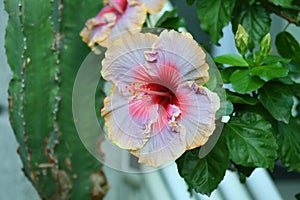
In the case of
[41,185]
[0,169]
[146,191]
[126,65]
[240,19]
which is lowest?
[146,191]

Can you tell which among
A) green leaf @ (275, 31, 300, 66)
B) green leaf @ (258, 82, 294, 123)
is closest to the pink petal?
green leaf @ (258, 82, 294, 123)

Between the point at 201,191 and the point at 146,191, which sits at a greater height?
the point at 201,191

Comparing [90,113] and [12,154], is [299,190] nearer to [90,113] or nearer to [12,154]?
[12,154]

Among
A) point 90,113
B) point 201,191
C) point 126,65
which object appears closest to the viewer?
point 126,65

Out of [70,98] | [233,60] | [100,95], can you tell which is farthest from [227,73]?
[70,98]

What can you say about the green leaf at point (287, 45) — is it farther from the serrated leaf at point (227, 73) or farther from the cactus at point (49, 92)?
the cactus at point (49, 92)

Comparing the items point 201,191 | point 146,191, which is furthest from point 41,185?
point 146,191

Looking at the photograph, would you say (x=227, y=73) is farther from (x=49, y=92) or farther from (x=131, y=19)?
(x=49, y=92)
